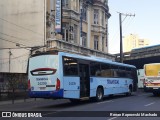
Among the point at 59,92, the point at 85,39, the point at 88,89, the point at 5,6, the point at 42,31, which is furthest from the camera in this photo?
the point at 85,39

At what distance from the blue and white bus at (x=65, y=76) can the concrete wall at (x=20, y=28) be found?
595 inches

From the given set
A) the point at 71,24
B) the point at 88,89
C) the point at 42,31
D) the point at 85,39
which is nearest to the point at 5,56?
the point at 42,31

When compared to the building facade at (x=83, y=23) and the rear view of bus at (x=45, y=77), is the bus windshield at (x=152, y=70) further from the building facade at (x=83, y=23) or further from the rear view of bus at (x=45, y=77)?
the rear view of bus at (x=45, y=77)

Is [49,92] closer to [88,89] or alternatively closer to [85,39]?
[88,89]

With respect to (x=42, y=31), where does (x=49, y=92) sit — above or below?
below

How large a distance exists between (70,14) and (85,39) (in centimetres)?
685

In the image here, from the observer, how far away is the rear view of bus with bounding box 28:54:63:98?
1981 centimetres

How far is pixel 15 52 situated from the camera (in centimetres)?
3888

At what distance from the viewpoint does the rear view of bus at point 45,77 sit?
19.8 metres

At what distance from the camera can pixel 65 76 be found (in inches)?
797

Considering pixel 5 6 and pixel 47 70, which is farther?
pixel 5 6

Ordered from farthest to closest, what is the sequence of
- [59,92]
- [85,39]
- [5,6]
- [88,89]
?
[85,39] → [5,6] → [88,89] → [59,92]

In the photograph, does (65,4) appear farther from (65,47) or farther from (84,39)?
(84,39)

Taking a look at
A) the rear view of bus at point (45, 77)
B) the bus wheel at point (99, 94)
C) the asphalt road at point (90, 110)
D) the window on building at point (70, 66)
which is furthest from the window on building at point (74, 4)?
the asphalt road at point (90, 110)
